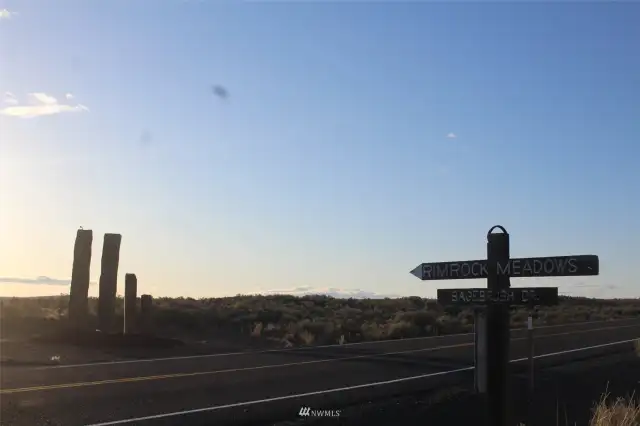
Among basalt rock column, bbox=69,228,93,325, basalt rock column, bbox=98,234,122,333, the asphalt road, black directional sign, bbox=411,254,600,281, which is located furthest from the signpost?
basalt rock column, bbox=98,234,122,333

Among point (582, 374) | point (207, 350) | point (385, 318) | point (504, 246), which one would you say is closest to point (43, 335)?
point (207, 350)

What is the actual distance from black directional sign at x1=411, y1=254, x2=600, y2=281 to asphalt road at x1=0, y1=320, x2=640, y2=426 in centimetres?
400

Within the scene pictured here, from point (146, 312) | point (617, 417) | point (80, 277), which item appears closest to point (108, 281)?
point (80, 277)

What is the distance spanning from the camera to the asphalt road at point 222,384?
11242 mm

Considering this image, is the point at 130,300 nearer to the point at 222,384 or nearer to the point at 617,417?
the point at 222,384

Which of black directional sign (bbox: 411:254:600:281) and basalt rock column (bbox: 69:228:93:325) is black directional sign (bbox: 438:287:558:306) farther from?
basalt rock column (bbox: 69:228:93:325)

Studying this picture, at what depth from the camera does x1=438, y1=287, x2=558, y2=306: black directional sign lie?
23.6 ft

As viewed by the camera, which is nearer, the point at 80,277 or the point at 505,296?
the point at 505,296

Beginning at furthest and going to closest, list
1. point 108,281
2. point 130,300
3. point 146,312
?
point 146,312 < point 130,300 < point 108,281

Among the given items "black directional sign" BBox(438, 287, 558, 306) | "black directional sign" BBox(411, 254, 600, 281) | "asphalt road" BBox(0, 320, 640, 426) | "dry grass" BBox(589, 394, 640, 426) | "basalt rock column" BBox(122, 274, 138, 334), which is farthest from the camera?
"basalt rock column" BBox(122, 274, 138, 334)

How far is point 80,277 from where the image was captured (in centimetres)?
2430

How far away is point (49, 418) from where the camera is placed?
10.7m

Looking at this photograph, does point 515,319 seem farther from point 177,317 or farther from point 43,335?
point 43,335

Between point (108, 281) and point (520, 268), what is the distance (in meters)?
20.0
